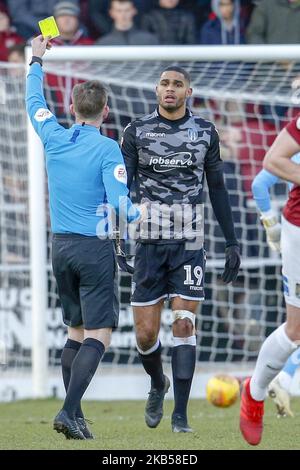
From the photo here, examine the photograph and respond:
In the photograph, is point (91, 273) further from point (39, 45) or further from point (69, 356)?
point (39, 45)

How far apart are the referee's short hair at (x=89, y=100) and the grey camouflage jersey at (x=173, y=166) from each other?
2.54 feet

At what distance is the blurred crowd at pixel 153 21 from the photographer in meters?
13.3

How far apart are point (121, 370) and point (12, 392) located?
1.11 m

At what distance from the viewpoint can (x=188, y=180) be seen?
772 cm

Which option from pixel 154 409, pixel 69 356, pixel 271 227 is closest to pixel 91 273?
pixel 69 356

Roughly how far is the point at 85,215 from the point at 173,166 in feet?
3.10

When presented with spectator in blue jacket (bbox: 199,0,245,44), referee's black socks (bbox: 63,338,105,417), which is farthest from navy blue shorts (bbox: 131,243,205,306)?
spectator in blue jacket (bbox: 199,0,245,44)

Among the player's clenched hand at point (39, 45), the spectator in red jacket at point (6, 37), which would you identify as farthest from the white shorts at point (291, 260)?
the spectator in red jacket at point (6, 37)

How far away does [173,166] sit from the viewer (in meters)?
7.68

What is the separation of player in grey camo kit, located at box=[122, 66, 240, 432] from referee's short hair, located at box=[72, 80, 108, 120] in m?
0.77

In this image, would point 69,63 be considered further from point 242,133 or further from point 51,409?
point 51,409

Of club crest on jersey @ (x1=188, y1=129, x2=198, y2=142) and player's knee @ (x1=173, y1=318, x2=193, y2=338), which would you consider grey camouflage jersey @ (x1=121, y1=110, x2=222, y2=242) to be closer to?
club crest on jersey @ (x1=188, y1=129, x2=198, y2=142)

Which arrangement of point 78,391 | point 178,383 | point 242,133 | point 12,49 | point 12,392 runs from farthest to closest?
1. point 12,49
2. point 242,133
3. point 12,392
4. point 178,383
5. point 78,391
